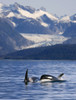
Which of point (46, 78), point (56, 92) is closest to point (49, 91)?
point (56, 92)

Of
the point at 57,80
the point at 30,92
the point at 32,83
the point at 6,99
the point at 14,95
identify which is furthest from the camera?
the point at 57,80

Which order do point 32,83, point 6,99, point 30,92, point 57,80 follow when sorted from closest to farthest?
point 6,99, point 30,92, point 32,83, point 57,80

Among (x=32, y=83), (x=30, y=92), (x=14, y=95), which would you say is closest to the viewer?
(x=14, y=95)

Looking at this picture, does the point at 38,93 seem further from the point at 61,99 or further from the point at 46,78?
the point at 46,78

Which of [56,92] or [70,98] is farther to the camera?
[56,92]

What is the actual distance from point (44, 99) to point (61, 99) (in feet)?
7.62

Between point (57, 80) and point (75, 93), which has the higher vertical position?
point (57, 80)

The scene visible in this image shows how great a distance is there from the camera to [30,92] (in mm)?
68625

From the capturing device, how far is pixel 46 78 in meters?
92.6

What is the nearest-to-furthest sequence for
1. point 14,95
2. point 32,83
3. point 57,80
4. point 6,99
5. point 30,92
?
point 6,99 < point 14,95 < point 30,92 < point 32,83 < point 57,80

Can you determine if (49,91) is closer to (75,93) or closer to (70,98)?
(75,93)

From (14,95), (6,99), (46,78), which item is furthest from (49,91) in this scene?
(46,78)

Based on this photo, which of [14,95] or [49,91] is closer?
[14,95]

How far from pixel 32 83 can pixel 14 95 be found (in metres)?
24.3
